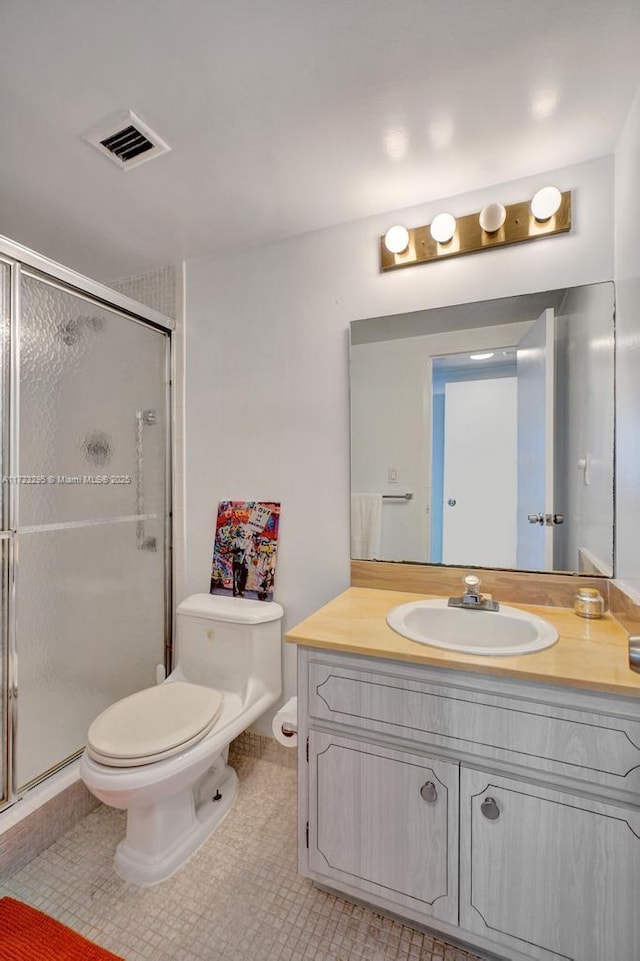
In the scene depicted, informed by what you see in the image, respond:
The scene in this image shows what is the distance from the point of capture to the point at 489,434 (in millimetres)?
1574

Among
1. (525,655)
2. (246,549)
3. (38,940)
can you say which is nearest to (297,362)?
(246,549)

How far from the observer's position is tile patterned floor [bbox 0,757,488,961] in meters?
1.16

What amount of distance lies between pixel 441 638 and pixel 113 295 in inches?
72.2

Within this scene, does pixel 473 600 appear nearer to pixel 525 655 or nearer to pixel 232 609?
pixel 525 655

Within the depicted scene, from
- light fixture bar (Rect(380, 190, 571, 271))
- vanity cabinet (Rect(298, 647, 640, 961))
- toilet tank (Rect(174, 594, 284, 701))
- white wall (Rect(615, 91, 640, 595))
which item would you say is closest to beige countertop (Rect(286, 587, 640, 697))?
vanity cabinet (Rect(298, 647, 640, 961))

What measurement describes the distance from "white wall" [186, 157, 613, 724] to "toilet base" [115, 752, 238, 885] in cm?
57

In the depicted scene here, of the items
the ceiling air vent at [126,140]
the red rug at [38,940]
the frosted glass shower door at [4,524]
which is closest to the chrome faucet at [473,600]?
the red rug at [38,940]

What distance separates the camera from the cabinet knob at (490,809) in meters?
1.05

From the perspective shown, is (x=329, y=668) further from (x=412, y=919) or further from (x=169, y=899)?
(x=169, y=899)

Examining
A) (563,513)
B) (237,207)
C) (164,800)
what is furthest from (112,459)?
(563,513)

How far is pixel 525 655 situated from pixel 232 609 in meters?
1.12

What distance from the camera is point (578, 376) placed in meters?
1.49

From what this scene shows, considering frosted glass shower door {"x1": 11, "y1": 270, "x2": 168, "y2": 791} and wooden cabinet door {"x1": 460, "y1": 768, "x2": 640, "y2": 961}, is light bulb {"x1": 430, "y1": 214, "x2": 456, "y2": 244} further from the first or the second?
wooden cabinet door {"x1": 460, "y1": 768, "x2": 640, "y2": 961}

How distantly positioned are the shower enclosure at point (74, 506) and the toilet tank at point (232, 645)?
1.10 ft
